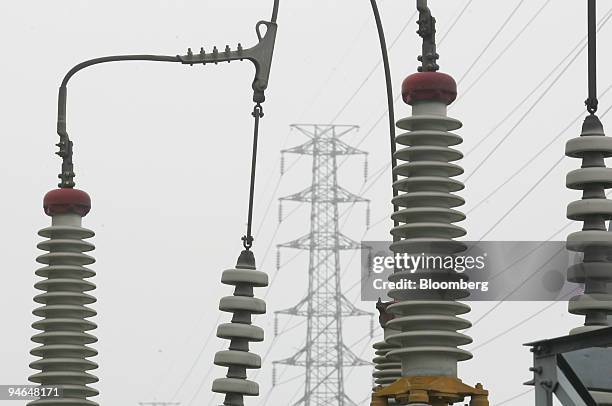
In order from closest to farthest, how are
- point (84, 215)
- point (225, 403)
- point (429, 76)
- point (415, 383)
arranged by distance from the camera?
point (415, 383) → point (429, 76) → point (225, 403) → point (84, 215)

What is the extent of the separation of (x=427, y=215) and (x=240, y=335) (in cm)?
360

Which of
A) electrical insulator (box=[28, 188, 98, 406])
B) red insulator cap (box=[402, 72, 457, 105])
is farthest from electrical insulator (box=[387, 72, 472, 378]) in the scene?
electrical insulator (box=[28, 188, 98, 406])

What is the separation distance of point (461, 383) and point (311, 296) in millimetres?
41476

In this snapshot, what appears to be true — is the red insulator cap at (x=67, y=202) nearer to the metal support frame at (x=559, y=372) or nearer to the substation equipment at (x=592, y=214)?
the substation equipment at (x=592, y=214)

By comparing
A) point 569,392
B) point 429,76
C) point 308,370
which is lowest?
point 569,392

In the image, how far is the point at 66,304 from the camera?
1827cm

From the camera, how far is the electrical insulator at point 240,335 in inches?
647

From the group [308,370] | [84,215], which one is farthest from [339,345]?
[84,215]

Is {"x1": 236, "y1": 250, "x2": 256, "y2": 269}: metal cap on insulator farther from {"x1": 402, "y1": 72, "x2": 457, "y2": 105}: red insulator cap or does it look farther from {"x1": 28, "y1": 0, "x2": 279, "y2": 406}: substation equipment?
{"x1": 402, "y1": 72, "x2": 457, "y2": 105}: red insulator cap

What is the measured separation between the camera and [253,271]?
16.7 m

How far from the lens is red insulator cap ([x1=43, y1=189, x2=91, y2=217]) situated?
18.4 m

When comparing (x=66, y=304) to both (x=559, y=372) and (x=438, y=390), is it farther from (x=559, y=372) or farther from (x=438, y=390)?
(x=559, y=372)

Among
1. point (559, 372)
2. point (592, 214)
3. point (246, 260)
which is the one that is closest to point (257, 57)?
point (246, 260)

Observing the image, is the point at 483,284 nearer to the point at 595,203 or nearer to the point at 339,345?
the point at 595,203
